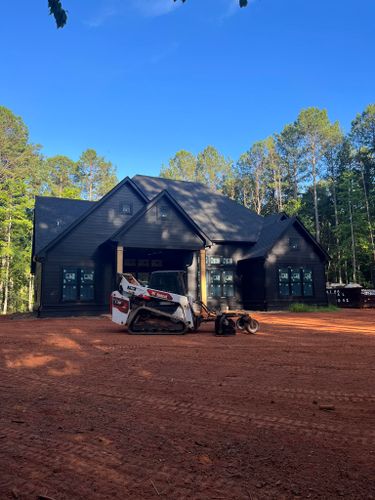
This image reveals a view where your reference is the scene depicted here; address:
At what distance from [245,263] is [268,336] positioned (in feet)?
46.9

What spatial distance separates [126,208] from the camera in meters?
23.5

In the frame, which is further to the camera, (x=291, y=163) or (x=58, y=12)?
(x=291, y=163)

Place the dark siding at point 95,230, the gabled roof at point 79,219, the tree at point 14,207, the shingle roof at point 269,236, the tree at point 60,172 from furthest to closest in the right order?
1. the tree at point 60,172
2. the tree at point 14,207
3. the shingle roof at point 269,236
4. the dark siding at point 95,230
5. the gabled roof at point 79,219

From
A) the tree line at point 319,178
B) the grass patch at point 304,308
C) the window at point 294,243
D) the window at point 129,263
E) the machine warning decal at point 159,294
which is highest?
the tree line at point 319,178

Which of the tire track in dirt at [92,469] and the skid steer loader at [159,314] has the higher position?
the skid steer loader at [159,314]

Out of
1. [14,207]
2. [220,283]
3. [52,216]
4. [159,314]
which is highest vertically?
[14,207]

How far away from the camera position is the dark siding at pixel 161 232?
66.4 feet

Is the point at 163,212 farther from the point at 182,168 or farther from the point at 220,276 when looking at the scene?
the point at 182,168

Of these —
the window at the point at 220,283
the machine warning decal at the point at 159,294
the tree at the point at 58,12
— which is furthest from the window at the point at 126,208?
A: the tree at the point at 58,12

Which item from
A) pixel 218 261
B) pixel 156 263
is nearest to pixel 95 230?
pixel 156 263

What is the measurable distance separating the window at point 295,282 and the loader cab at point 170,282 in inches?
528

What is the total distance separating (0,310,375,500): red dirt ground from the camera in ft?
9.66

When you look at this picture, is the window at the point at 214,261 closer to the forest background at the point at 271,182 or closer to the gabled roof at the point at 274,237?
the gabled roof at the point at 274,237

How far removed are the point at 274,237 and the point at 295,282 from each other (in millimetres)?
3498
